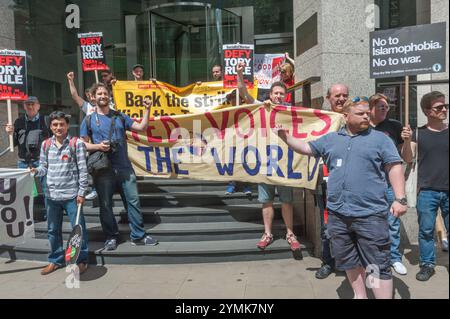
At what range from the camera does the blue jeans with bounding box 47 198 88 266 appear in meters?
4.88

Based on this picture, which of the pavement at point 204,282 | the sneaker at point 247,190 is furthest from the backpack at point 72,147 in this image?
the sneaker at point 247,190

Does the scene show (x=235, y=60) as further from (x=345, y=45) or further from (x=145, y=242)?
(x=145, y=242)

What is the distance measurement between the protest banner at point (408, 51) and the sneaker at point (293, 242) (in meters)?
1.93

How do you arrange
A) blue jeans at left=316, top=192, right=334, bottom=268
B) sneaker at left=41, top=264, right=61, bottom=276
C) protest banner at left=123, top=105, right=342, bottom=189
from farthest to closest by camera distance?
protest banner at left=123, top=105, right=342, bottom=189
sneaker at left=41, top=264, right=61, bottom=276
blue jeans at left=316, top=192, right=334, bottom=268

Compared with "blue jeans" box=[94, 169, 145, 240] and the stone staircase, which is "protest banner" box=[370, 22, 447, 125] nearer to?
the stone staircase

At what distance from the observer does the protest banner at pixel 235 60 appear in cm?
648

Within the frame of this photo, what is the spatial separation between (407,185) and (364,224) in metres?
1.90

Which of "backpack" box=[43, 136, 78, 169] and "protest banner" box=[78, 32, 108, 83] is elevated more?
"protest banner" box=[78, 32, 108, 83]

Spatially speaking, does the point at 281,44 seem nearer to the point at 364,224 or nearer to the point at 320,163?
the point at 320,163

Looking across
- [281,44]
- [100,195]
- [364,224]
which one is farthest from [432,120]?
[281,44]

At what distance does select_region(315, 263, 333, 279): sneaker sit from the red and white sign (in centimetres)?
529

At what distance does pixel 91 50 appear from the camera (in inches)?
301

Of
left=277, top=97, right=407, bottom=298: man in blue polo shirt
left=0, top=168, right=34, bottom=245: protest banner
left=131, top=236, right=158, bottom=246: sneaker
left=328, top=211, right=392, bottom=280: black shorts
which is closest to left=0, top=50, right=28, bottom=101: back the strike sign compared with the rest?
left=0, top=168, right=34, bottom=245: protest banner

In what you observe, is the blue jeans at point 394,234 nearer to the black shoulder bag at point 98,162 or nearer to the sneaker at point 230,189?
the sneaker at point 230,189
